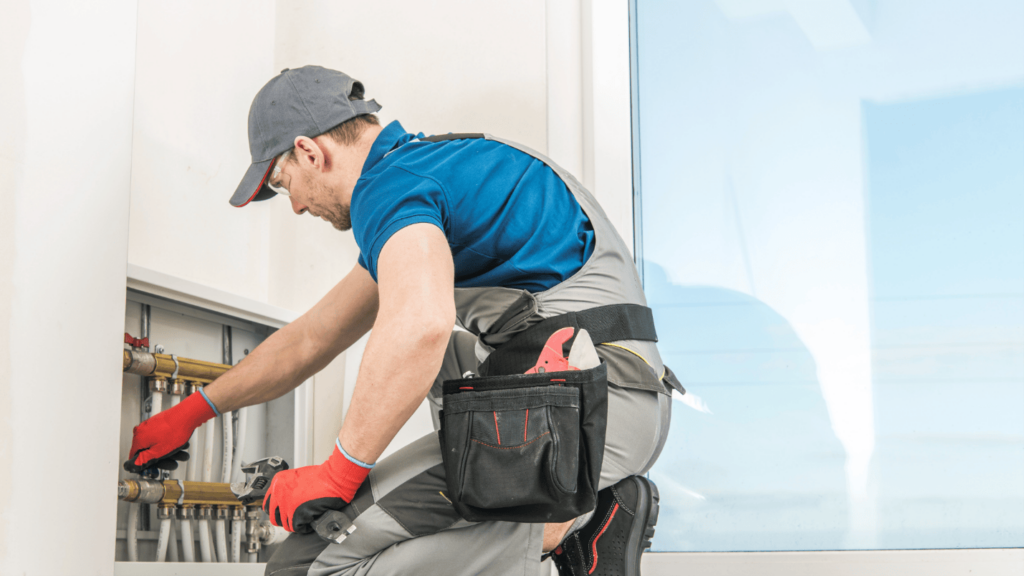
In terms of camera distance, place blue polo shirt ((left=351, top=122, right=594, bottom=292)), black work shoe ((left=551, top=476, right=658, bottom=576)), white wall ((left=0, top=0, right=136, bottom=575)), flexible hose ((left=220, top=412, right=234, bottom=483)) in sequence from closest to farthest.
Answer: white wall ((left=0, top=0, right=136, bottom=575)) < blue polo shirt ((left=351, top=122, right=594, bottom=292)) < black work shoe ((left=551, top=476, right=658, bottom=576)) < flexible hose ((left=220, top=412, right=234, bottom=483))

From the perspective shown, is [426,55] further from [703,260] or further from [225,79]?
[703,260]

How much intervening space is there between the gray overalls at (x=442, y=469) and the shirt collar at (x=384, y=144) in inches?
2.7

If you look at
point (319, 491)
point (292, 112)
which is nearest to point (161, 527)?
point (319, 491)

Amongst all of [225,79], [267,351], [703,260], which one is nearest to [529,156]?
[267,351]

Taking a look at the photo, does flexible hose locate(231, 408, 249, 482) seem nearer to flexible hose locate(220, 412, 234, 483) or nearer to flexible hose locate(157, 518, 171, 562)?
flexible hose locate(220, 412, 234, 483)

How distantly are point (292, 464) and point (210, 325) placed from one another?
355 millimetres

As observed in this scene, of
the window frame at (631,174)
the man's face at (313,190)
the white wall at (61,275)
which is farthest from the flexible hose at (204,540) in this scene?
the window frame at (631,174)

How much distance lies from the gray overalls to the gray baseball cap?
19 centimetres

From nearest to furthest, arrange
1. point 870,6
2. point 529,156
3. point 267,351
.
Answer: point 529,156, point 267,351, point 870,6

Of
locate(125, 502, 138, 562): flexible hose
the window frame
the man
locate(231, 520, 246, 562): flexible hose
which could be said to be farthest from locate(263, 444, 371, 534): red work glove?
the window frame

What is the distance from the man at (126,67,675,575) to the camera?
37.6 inches

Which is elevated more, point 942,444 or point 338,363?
point 338,363

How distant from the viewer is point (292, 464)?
1673 mm

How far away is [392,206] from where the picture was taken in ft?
3.31
